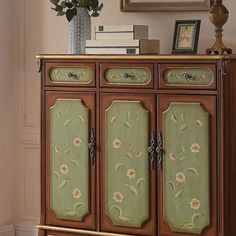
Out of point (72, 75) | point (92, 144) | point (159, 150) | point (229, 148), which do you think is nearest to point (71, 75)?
point (72, 75)

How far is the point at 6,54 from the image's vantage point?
175 inches

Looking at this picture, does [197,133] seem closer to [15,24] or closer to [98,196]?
[98,196]

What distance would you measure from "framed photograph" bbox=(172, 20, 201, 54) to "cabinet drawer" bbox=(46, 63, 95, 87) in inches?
17.5

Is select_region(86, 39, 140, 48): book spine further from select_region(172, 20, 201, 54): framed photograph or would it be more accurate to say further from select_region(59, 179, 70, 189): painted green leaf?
select_region(59, 179, 70, 189): painted green leaf

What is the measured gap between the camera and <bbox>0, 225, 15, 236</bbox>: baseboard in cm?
450

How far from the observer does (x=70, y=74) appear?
3768 millimetres

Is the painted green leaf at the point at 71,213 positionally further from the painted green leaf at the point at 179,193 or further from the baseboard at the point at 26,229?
the baseboard at the point at 26,229

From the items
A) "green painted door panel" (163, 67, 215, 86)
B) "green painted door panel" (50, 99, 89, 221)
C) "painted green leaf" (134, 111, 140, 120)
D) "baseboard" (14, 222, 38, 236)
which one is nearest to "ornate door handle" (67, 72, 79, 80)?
"green painted door panel" (50, 99, 89, 221)

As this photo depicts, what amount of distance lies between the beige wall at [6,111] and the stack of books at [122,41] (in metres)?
0.83

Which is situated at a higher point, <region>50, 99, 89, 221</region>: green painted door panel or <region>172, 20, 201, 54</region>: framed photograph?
<region>172, 20, 201, 54</region>: framed photograph

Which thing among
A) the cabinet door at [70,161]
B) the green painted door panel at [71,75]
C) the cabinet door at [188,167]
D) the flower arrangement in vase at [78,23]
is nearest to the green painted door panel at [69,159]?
the cabinet door at [70,161]

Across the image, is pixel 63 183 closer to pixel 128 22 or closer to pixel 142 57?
pixel 142 57

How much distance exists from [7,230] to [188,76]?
5.63 feet

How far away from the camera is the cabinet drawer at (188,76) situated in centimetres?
340
